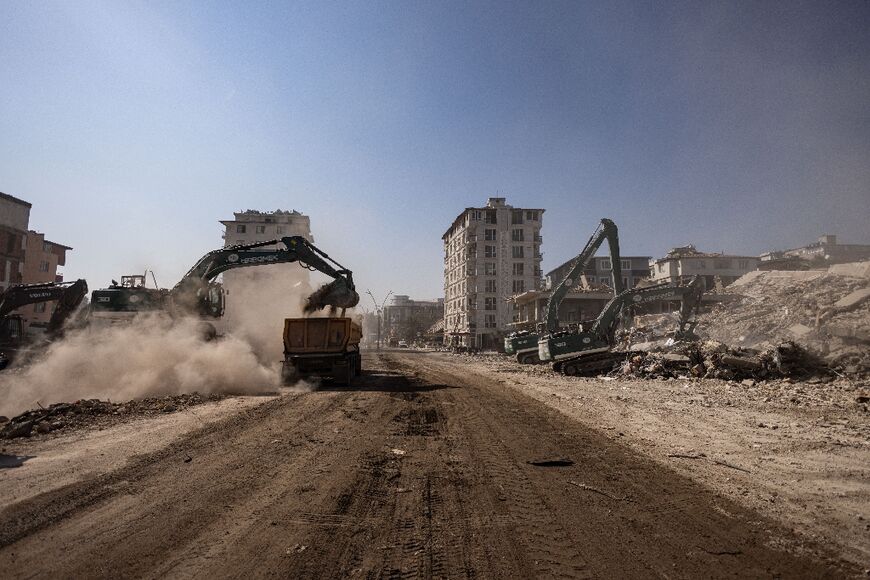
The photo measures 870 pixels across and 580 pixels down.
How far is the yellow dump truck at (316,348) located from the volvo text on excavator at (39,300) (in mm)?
10553

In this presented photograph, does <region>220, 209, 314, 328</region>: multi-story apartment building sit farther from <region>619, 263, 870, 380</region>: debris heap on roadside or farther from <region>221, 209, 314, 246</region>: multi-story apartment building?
<region>221, 209, 314, 246</region>: multi-story apartment building

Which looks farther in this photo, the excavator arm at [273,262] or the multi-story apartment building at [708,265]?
the multi-story apartment building at [708,265]

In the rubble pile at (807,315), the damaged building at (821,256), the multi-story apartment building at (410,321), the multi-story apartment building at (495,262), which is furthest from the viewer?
the multi-story apartment building at (410,321)

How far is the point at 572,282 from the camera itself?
26.6 meters

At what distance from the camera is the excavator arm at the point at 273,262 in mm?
18000

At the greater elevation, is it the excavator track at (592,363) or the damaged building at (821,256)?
the damaged building at (821,256)

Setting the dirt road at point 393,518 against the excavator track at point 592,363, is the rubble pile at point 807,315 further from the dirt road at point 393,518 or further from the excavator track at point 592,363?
the dirt road at point 393,518

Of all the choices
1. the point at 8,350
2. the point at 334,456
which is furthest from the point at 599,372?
the point at 8,350

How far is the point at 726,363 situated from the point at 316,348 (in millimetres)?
15344

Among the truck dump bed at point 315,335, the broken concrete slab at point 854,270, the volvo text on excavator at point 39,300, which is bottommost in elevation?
the truck dump bed at point 315,335

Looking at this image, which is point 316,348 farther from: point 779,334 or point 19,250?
point 19,250

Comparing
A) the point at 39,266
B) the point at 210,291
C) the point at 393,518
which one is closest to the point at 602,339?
the point at 210,291

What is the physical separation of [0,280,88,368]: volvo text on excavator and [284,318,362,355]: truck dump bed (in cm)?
1055

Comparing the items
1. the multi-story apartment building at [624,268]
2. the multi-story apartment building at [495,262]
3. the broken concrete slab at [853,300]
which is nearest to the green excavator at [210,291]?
the broken concrete slab at [853,300]
